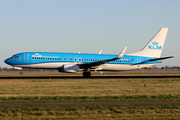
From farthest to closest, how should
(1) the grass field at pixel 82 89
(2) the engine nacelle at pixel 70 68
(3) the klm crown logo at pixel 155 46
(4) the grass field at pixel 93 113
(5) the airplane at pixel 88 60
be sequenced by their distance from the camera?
1. (3) the klm crown logo at pixel 155 46
2. (5) the airplane at pixel 88 60
3. (2) the engine nacelle at pixel 70 68
4. (1) the grass field at pixel 82 89
5. (4) the grass field at pixel 93 113

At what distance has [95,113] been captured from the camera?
12.4m

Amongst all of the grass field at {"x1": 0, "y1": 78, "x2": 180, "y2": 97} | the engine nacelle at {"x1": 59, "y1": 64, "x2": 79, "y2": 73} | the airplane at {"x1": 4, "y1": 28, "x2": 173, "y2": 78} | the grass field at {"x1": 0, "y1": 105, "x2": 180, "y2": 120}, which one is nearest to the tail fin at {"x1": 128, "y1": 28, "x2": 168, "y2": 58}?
the airplane at {"x1": 4, "y1": 28, "x2": 173, "y2": 78}

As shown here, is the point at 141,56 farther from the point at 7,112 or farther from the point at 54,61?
the point at 7,112

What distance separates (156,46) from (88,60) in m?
14.2

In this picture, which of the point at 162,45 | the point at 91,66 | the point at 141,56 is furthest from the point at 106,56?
the point at 162,45

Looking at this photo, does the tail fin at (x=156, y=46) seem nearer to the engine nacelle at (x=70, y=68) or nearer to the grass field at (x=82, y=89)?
the engine nacelle at (x=70, y=68)

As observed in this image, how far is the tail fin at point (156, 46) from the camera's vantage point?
162 feet

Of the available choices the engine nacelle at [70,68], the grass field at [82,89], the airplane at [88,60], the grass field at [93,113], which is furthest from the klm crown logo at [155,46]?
the grass field at [93,113]

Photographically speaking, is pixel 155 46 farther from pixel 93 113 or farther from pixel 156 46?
pixel 93 113

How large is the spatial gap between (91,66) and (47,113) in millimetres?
32416

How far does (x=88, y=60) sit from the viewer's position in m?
45.5

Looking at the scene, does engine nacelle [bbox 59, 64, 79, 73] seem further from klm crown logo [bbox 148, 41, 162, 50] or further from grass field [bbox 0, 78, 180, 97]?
klm crown logo [bbox 148, 41, 162, 50]

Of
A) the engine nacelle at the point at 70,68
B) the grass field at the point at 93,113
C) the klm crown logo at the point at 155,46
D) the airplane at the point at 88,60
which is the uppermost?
the klm crown logo at the point at 155,46

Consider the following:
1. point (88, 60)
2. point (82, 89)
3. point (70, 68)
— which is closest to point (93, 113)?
point (82, 89)
